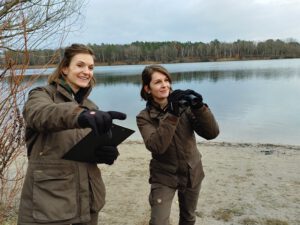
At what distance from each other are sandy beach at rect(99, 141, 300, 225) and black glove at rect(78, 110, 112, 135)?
320 cm

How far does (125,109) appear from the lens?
20688 millimetres

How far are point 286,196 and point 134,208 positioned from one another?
8.28ft

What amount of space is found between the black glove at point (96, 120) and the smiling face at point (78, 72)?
63cm

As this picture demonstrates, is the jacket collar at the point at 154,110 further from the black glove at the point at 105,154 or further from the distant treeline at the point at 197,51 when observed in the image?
the distant treeline at the point at 197,51

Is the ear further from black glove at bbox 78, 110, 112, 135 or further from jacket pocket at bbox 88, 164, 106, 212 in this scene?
black glove at bbox 78, 110, 112, 135

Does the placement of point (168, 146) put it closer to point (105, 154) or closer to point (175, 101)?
point (175, 101)

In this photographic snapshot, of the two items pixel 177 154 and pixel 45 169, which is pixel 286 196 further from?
pixel 45 169

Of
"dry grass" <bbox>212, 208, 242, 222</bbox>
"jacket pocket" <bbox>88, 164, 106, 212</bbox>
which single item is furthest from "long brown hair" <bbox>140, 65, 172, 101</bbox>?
"dry grass" <bbox>212, 208, 242, 222</bbox>


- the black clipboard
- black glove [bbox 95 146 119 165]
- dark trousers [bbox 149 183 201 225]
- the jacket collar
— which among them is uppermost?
the jacket collar

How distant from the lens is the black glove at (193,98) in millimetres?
2770

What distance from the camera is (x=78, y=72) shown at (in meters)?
2.37

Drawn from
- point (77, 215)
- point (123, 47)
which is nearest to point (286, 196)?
point (77, 215)

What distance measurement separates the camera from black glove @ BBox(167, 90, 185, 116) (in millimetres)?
2758

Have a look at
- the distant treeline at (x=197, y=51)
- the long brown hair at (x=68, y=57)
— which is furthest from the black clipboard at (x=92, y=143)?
the distant treeline at (x=197, y=51)
